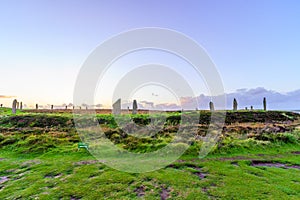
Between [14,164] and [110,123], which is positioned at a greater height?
[110,123]

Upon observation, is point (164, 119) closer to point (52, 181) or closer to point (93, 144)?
point (93, 144)

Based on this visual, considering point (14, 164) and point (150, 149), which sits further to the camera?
point (150, 149)

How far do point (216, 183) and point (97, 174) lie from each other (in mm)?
6203

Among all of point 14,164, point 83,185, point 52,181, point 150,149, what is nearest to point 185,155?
point 150,149

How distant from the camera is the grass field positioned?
9.84 metres

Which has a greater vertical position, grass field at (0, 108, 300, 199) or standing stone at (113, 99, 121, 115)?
standing stone at (113, 99, 121, 115)

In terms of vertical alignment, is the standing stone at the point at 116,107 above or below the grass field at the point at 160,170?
above

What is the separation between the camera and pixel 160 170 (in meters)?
12.6

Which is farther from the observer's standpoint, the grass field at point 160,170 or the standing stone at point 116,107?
the standing stone at point 116,107

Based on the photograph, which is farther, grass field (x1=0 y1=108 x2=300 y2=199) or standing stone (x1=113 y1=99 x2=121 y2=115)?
standing stone (x1=113 y1=99 x2=121 y2=115)

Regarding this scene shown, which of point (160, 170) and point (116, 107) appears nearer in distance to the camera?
point (160, 170)

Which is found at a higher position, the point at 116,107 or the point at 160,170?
the point at 116,107

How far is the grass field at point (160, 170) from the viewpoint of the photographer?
A: 984 centimetres

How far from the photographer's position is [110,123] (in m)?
27.1
